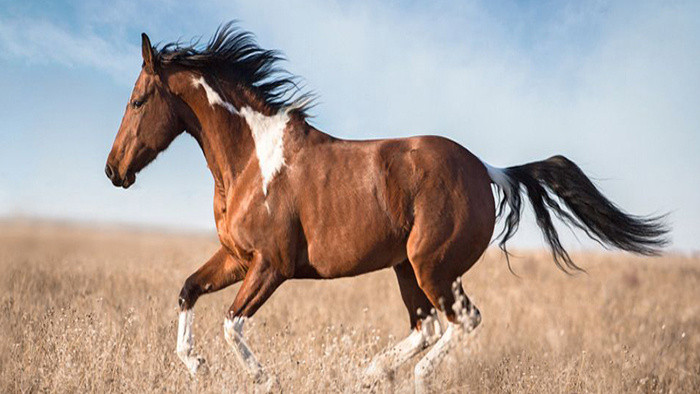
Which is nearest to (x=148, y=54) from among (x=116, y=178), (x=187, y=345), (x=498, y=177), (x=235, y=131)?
(x=235, y=131)

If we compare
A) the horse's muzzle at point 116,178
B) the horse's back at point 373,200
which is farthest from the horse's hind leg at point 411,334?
the horse's muzzle at point 116,178

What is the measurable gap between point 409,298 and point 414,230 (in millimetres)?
748

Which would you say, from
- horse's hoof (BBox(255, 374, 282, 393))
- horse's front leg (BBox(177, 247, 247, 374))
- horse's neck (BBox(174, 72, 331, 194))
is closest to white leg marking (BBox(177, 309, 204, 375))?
horse's front leg (BBox(177, 247, 247, 374))

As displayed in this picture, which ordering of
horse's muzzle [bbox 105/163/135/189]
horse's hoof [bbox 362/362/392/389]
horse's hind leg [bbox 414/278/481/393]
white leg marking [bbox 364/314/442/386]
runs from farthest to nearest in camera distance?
1. horse's muzzle [bbox 105/163/135/189]
2. white leg marking [bbox 364/314/442/386]
3. horse's hind leg [bbox 414/278/481/393]
4. horse's hoof [bbox 362/362/392/389]

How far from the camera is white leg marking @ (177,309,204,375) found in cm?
471

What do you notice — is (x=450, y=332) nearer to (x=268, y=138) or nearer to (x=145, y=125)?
(x=268, y=138)

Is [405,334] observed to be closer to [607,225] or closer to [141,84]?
[607,225]

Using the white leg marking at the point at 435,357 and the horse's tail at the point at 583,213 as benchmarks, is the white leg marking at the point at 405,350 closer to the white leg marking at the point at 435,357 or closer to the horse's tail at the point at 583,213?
the white leg marking at the point at 435,357

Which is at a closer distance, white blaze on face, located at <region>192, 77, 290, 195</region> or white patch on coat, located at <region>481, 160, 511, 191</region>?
white blaze on face, located at <region>192, 77, 290, 195</region>

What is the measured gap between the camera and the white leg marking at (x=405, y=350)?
4.64 meters

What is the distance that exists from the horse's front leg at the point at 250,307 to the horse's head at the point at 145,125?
1.36 meters

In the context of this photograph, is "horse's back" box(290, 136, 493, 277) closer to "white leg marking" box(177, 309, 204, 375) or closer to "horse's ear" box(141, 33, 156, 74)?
"white leg marking" box(177, 309, 204, 375)

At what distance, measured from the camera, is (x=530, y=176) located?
559cm

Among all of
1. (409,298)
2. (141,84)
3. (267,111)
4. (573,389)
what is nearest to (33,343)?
(141,84)
